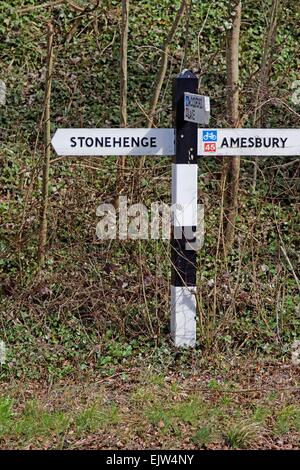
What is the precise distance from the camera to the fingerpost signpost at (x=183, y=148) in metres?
6.44

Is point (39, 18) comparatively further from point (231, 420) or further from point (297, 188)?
point (231, 420)

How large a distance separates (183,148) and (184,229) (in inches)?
24.6

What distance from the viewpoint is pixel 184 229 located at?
6566mm

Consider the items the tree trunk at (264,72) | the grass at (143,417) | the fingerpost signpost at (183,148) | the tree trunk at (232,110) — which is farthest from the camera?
the tree trunk at (264,72)

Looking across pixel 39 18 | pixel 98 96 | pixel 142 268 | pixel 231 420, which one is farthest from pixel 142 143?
pixel 39 18

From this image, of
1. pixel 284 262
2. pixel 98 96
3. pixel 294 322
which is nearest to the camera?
pixel 294 322

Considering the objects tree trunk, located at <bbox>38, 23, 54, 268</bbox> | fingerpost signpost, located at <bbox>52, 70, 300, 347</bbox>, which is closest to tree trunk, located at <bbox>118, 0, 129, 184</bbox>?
tree trunk, located at <bbox>38, 23, 54, 268</bbox>

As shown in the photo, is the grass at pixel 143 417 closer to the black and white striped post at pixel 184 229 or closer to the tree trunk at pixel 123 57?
the black and white striped post at pixel 184 229

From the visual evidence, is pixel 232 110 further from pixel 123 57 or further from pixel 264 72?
pixel 123 57

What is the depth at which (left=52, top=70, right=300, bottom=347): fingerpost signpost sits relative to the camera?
644cm

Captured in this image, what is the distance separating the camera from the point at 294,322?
6922mm

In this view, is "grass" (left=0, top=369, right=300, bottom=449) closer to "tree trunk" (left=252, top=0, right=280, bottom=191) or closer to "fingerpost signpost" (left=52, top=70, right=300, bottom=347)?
"fingerpost signpost" (left=52, top=70, right=300, bottom=347)

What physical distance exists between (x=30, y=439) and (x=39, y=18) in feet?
24.0

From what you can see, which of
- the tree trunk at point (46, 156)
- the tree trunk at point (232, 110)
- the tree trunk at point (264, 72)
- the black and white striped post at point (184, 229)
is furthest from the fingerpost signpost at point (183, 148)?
the tree trunk at point (264, 72)
